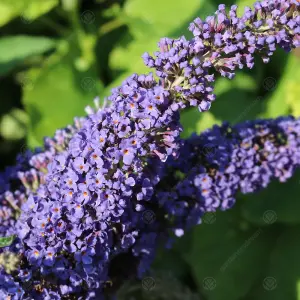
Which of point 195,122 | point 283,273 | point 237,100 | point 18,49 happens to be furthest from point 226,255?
point 18,49

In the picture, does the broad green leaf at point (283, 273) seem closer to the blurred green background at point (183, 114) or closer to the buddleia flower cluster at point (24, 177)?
the blurred green background at point (183, 114)

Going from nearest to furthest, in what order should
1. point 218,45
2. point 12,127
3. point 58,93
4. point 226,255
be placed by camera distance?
1. point 218,45
2. point 226,255
3. point 58,93
4. point 12,127

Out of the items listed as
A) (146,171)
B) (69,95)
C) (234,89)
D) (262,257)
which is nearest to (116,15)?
(69,95)

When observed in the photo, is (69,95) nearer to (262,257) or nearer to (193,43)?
(262,257)

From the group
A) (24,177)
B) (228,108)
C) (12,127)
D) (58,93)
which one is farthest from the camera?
(12,127)

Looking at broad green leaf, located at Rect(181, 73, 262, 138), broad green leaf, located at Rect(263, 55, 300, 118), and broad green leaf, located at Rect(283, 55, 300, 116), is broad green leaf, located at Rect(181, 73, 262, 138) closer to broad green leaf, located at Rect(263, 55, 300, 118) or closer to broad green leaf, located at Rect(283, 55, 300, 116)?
broad green leaf, located at Rect(263, 55, 300, 118)

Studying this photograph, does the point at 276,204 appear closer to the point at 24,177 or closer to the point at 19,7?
the point at 24,177

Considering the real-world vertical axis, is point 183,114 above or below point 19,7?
below
